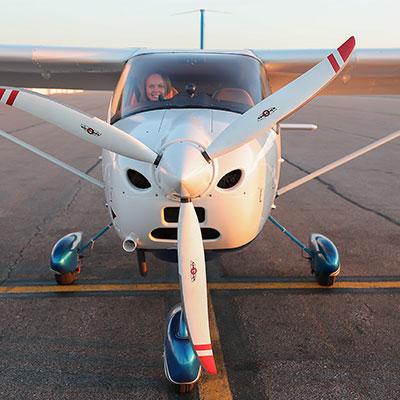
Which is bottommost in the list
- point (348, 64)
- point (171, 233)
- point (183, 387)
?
point (183, 387)

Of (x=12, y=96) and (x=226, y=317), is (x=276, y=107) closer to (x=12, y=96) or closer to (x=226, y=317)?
(x=12, y=96)

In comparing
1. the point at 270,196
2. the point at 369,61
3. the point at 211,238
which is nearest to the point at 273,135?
the point at 270,196

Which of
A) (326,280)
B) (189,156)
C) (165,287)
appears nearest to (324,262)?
(326,280)

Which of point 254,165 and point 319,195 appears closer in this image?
point 254,165

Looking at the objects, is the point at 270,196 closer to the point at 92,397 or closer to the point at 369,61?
the point at 92,397

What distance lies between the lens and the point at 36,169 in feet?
30.2

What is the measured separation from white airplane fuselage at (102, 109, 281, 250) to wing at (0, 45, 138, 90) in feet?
7.03

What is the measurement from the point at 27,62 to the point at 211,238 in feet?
12.2

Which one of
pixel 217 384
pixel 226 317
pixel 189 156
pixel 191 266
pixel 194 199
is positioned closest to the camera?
pixel 189 156

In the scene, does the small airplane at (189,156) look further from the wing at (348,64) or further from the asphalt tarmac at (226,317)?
the wing at (348,64)

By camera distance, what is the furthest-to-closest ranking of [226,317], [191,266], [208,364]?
1. [226,317]
2. [191,266]
3. [208,364]

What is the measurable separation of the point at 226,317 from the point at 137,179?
4.59 ft

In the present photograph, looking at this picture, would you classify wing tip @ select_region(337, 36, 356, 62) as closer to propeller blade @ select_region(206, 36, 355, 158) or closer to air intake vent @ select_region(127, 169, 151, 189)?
propeller blade @ select_region(206, 36, 355, 158)

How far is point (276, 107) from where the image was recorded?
2.41m
